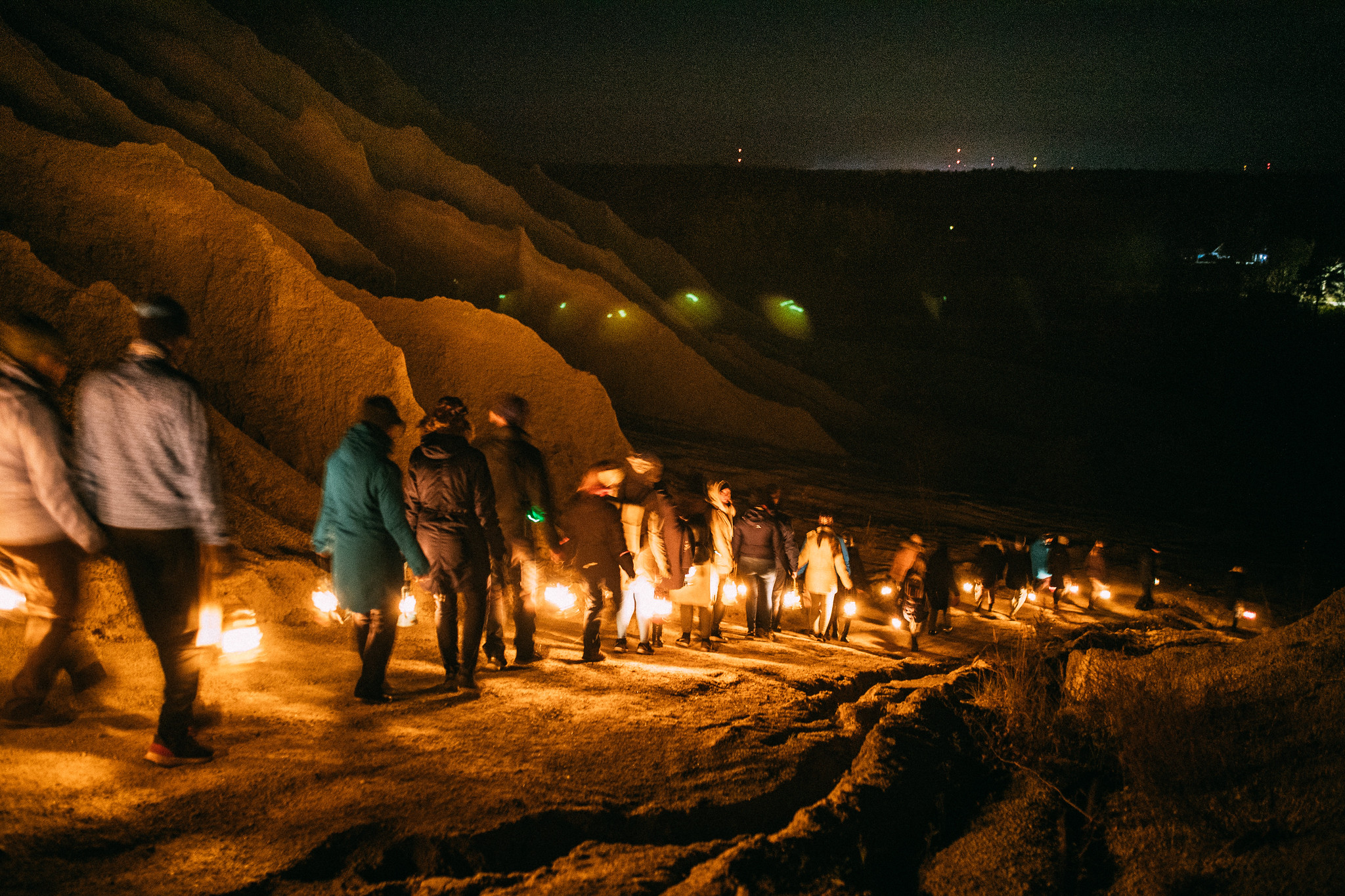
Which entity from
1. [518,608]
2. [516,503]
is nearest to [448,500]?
[516,503]

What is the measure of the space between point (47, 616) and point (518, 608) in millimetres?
2852

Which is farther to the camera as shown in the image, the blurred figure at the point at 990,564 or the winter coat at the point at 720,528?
the blurred figure at the point at 990,564

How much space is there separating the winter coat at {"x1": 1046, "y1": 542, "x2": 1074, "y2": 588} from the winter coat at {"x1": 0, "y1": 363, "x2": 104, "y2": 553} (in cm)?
1205

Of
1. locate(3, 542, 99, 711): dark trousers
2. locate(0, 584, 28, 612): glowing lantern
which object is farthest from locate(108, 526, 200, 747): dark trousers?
locate(0, 584, 28, 612): glowing lantern

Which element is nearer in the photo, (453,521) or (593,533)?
(453,521)

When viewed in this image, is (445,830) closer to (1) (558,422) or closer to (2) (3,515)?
(2) (3,515)

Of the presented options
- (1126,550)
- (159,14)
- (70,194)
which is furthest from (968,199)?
(70,194)

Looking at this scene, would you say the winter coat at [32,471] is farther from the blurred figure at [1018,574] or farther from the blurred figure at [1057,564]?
the blurred figure at [1057,564]

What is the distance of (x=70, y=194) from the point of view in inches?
363

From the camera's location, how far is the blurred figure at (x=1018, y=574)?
11898 mm

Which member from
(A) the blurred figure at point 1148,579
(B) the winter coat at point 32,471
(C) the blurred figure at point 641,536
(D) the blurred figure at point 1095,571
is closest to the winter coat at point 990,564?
(D) the blurred figure at point 1095,571

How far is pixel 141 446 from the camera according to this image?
3.52m

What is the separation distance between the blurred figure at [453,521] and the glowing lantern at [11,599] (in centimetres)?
181

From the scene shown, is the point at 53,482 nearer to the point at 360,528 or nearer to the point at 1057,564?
the point at 360,528
